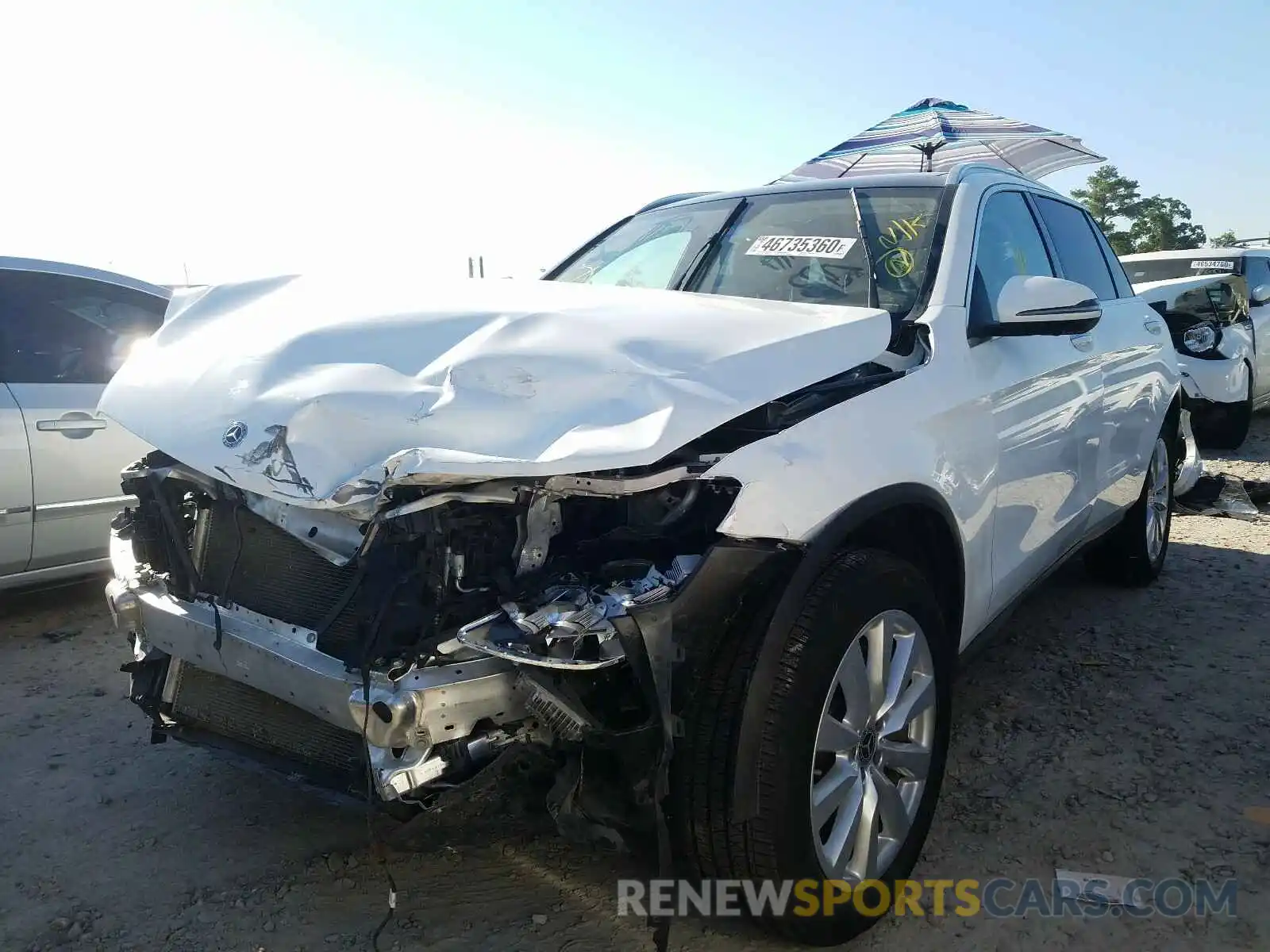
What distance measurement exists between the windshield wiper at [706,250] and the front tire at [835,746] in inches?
56.8

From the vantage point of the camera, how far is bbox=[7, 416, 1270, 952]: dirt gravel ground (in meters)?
2.28

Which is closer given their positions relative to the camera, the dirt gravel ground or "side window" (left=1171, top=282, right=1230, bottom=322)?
the dirt gravel ground

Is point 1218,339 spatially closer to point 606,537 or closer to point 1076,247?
point 1076,247

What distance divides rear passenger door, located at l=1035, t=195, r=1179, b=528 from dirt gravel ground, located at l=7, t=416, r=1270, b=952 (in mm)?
831

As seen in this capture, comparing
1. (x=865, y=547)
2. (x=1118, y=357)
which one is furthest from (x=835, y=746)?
(x=1118, y=357)

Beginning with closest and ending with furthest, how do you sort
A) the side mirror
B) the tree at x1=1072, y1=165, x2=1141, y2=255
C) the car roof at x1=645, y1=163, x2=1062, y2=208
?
1. the side mirror
2. the car roof at x1=645, y1=163, x2=1062, y2=208
3. the tree at x1=1072, y1=165, x2=1141, y2=255

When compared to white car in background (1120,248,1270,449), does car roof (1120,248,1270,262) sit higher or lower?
higher

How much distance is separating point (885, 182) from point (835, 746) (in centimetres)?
213

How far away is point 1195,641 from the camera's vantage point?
4168 mm

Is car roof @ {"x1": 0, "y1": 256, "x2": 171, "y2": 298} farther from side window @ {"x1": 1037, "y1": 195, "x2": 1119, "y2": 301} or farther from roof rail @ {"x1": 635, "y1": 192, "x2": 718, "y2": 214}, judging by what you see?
side window @ {"x1": 1037, "y1": 195, "x2": 1119, "y2": 301}

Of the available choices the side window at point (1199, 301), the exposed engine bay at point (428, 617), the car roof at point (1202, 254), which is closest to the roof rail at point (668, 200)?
the exposed engine bay at point (428, 617)

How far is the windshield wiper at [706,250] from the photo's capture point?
3.38 meters

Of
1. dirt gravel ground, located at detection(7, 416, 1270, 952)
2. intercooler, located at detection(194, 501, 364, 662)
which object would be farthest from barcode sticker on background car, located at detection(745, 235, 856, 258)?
intercooler, located at detection(194, 501, 364, 662)

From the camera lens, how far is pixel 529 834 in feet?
8.77
